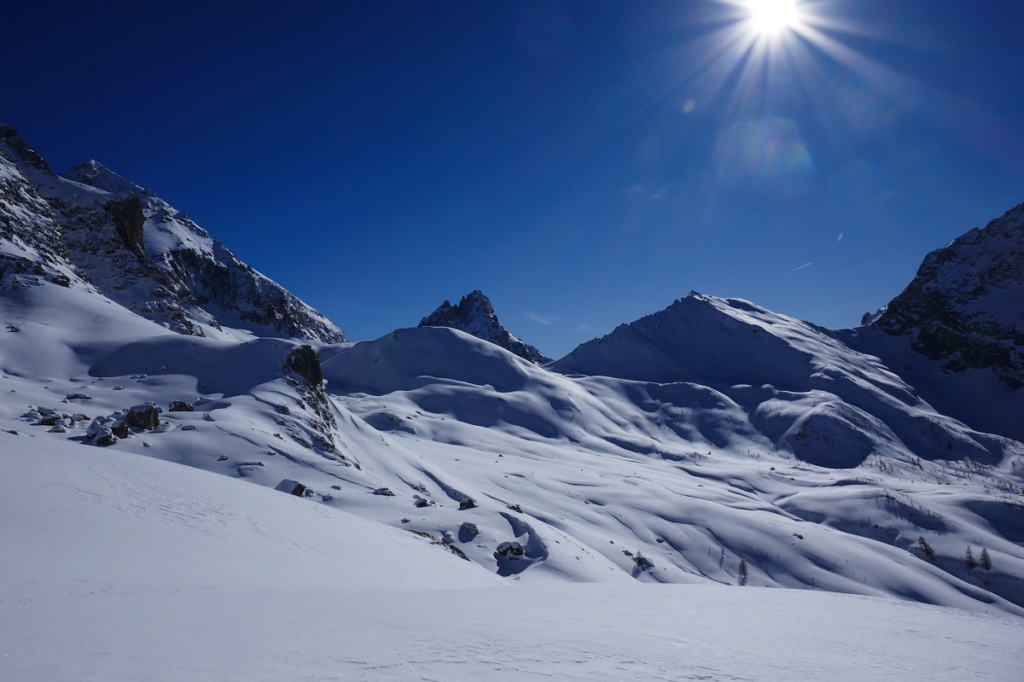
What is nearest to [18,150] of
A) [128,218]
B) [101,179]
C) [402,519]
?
[128,218]

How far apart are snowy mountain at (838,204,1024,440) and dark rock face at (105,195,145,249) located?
592ft

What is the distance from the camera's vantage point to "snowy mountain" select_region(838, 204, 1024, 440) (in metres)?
131

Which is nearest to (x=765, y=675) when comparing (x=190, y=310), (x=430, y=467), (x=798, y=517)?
(x=430, y=467)

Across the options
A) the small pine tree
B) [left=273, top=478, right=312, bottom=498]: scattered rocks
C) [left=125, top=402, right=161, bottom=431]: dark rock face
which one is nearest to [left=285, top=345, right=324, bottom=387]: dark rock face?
[left=125, top=402, right=161, bottom=431]: dark rock face

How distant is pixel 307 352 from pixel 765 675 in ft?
103

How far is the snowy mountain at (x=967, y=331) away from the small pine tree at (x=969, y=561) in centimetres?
10661

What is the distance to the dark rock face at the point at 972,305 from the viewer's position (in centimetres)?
14300

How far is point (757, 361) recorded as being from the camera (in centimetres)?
12688

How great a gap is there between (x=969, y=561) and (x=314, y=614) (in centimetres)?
5524

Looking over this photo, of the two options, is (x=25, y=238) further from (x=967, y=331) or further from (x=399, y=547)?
(x=967, y=331)

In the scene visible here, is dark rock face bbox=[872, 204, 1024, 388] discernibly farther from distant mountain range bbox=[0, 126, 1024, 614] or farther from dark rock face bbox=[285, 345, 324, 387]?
dark rock face bbox=[285, 345, 324, 387]

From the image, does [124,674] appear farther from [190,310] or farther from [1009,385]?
[1009,385]

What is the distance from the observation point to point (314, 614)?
21.7 feet

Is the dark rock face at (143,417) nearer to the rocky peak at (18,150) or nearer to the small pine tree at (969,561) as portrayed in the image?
the small pine tree at (969,561)
